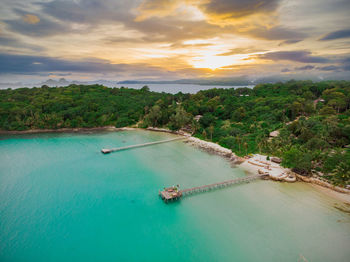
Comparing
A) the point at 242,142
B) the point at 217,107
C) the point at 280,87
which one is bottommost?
the point at 242,142

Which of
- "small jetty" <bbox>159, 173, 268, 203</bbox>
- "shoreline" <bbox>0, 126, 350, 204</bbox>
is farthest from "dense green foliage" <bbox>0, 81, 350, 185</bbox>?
"small jetty" <bbox>159, 173, 268, 203</bbox>

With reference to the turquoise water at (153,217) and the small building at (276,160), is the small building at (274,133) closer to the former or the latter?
the small building at (276,160)

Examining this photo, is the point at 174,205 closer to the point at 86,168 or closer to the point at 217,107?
the point at 86,168

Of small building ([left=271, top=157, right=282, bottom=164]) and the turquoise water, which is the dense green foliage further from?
the turquoise water

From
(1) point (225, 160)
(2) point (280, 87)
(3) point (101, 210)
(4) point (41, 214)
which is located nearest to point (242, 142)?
(1) point (225, 160)

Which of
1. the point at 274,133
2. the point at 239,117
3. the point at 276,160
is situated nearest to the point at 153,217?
the point at 276,160

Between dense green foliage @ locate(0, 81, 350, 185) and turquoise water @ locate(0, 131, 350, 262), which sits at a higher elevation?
dense green foliage @ locate(0, 81, 350, 185)
